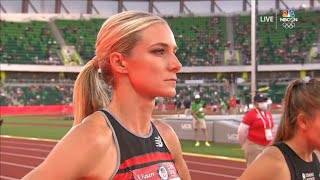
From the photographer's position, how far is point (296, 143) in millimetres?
2762

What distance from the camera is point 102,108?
1.97 meters

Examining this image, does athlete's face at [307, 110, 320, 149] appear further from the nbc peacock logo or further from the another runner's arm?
the nbc peacock logo

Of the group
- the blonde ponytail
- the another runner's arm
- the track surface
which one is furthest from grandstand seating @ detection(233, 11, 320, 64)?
the blonde ponytail

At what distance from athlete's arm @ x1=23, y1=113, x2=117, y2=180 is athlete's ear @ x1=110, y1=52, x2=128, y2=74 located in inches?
10.1

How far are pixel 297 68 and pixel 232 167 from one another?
36.0m

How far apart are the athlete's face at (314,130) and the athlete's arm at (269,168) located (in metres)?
0.21

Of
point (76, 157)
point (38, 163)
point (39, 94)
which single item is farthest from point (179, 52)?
point (76, 157)

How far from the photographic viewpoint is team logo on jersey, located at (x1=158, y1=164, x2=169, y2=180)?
1.84 metres

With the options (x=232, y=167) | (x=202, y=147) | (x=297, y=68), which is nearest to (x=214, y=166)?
(x=232, y=167)

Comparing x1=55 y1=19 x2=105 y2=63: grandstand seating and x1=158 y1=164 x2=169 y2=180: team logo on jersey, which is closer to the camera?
x1=158 y1=164 x2=169 y2=180: team logo on jersey

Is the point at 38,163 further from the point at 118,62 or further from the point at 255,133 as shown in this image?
the point at 118,62

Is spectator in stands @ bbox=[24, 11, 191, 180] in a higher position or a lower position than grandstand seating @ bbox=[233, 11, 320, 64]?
higher

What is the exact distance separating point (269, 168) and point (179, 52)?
46.5m

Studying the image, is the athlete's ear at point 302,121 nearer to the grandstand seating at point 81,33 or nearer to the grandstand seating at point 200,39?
the grandstand seating at point 200,39
